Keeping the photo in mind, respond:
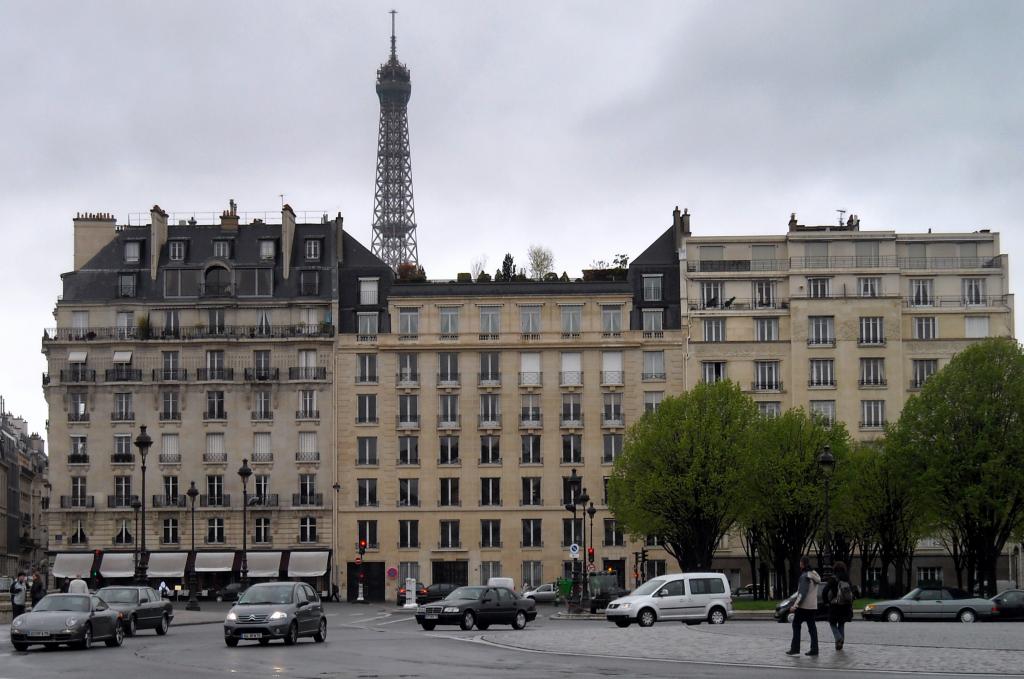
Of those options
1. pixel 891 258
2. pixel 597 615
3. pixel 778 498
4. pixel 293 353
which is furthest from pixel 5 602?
pixel 891 258

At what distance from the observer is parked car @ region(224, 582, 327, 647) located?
37.3m

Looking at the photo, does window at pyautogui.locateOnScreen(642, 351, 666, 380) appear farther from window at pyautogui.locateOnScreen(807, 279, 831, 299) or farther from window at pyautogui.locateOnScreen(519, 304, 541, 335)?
window at pyautogui.locateOnScreen(807, 279, 831, 299)

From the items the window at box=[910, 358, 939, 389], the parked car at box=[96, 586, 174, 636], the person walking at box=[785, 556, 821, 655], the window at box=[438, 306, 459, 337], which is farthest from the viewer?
the window at box=[438, 306, 459, 337]

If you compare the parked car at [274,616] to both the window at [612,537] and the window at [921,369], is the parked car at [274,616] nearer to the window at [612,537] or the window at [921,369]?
the window at [612,537]

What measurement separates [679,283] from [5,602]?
55.4 meters

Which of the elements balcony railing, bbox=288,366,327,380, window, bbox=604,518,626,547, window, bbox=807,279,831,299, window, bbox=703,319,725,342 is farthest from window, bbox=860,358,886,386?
balcony railing, bbox=288,366,327,380

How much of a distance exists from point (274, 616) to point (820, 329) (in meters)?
65.2

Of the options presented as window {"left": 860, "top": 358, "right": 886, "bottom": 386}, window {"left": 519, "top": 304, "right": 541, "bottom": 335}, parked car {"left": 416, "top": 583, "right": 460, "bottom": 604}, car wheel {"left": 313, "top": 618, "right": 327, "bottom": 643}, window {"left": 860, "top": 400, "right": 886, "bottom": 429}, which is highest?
window {"left": 519, "top": 304, "right": 541, "bottom": 335}

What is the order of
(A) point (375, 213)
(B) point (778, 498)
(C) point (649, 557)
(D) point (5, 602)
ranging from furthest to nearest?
1. (A) point (375, 213)
2. (C) point (649, 557)
3. (B) point (778, 498)
4. (D) point (5, 602)

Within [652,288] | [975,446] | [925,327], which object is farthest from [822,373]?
[975,446]

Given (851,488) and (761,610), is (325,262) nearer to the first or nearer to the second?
(851,488)

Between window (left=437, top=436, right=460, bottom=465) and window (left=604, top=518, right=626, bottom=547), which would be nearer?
window (left=604, top=518, right=626, bottom=547)

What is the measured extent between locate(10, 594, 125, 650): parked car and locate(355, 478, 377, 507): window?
58.3 metres

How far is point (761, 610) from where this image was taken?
6253 centimetres
